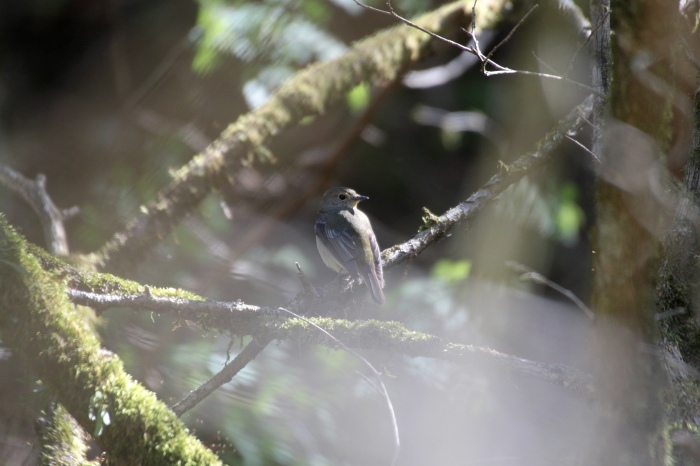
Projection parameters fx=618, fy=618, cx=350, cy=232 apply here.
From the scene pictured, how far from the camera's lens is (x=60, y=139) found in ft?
5.04

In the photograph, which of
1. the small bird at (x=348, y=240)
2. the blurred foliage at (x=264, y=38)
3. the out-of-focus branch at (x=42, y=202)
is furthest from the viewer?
the blurred foliage at (x=264, y=38)

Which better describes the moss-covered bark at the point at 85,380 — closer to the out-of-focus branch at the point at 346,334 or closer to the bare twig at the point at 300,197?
the out-of-focus branch at the point at 346,334

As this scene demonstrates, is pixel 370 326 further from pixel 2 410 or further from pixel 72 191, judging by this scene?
pixel 72 191

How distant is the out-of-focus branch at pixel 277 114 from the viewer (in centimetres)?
142

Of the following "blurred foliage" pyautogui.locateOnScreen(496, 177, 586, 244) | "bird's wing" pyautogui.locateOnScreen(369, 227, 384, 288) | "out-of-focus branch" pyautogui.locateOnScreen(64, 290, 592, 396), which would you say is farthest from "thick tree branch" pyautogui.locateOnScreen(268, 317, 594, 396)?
"blurred foliage" pyautogui.locateOnScreen(496, 177, 586, 244)

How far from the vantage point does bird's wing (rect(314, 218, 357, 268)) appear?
1.42 metres

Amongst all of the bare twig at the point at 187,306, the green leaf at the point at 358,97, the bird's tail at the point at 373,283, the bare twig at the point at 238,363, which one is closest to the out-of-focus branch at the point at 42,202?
the bare twig at the point at 187,306

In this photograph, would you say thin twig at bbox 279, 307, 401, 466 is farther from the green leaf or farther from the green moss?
the green leaf

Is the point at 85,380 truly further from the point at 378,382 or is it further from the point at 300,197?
the point at 300,197

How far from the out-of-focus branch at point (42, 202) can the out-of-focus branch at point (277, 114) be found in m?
0.09

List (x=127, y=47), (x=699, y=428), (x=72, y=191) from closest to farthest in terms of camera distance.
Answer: (x=699, y=428) → (x=72, y=191) → (x=127, y=47)

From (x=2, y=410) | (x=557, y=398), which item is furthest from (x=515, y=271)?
(x=2, y=410)

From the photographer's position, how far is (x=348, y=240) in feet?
4.83

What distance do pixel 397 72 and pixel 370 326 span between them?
93cm
